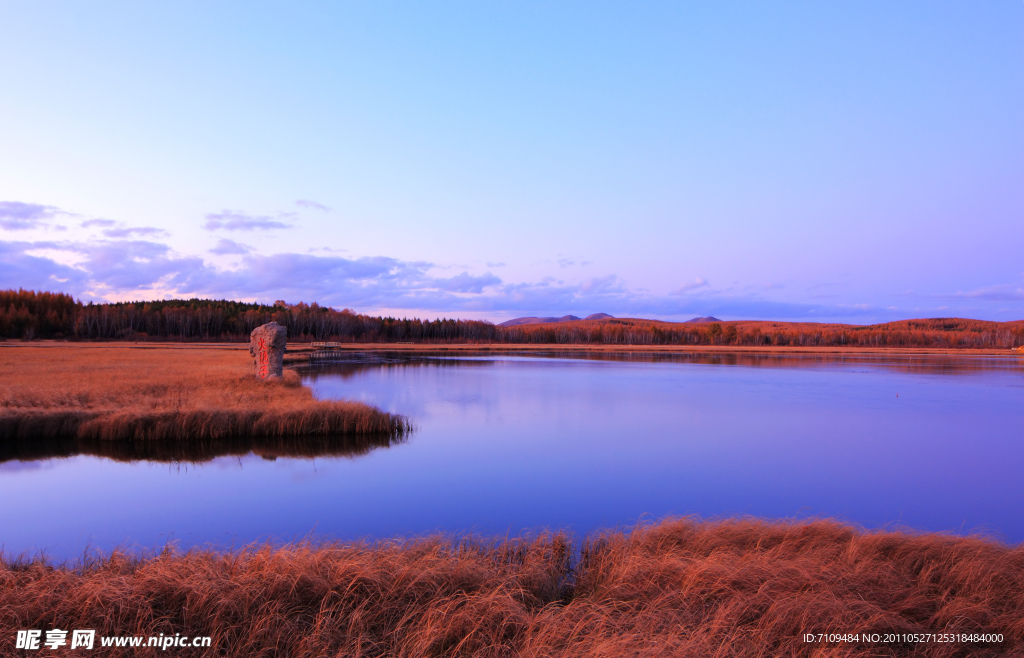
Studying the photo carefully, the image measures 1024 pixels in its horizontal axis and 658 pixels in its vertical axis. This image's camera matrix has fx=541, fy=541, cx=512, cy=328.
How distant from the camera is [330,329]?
354 ft

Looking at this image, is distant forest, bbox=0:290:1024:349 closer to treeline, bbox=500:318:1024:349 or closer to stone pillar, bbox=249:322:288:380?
treeline, bbox=500:318:1024:349

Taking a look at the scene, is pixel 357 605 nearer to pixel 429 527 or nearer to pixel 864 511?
pixel 429 527

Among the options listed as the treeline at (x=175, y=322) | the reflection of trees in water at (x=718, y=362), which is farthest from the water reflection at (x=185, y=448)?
the treeline at (x=175, y=322)

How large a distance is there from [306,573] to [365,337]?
11172 centimetres

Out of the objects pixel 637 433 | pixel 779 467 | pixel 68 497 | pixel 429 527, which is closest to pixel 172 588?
pixel 429 527

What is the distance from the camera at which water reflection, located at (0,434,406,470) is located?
12.2 m

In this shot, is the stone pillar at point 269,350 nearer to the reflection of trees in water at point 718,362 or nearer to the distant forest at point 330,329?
the reflection of trees in water at point 718,362

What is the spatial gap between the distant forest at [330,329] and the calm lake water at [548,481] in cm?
8102

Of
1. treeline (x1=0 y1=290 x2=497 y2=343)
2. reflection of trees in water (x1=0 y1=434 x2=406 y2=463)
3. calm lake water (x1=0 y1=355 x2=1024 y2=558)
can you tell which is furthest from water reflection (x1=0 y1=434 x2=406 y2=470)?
treeline (x1=0 y1=290 x2=497 y2=343)

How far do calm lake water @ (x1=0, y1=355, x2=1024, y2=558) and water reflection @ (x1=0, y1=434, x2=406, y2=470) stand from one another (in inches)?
10.5

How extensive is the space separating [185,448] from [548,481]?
8.97 metres

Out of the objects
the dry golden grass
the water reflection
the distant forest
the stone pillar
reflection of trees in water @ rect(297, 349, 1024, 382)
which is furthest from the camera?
the distant forest

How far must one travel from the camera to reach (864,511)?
9.35 m

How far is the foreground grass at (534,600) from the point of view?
13.1 feet
